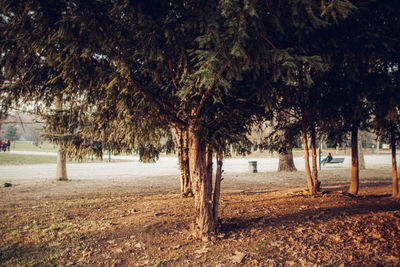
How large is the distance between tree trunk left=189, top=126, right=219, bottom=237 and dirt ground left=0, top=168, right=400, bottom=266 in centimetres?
22

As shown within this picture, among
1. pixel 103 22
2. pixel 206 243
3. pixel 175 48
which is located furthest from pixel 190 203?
pixel 103 22

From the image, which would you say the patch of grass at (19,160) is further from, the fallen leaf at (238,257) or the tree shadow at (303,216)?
the fallen leaf at (238,257)

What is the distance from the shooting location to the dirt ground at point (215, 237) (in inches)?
154

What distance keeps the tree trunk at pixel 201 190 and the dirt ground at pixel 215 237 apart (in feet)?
0.74

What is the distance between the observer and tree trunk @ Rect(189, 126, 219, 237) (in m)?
4.70

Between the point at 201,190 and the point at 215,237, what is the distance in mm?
864

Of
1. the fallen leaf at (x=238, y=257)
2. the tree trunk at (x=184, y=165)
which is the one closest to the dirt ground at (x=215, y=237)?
the fallen leaf at (x=238, y=257)

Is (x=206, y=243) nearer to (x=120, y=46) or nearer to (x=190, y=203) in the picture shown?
(x=190, y=203)

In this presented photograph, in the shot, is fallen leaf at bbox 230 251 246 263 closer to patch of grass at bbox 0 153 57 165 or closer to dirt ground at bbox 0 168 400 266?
dirt ground at bbox 0 168 400 266

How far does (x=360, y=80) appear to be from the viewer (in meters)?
4.58

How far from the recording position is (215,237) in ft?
15.0

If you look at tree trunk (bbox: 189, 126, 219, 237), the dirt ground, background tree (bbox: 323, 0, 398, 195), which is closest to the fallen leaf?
the dirt ground

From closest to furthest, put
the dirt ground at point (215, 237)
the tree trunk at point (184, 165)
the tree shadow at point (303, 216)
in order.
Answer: the dirt ground at point (215, 237) → the tree shadow at point (303, 216) → the tree trunk at point (184, 165)

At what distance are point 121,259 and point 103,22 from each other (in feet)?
11.9
